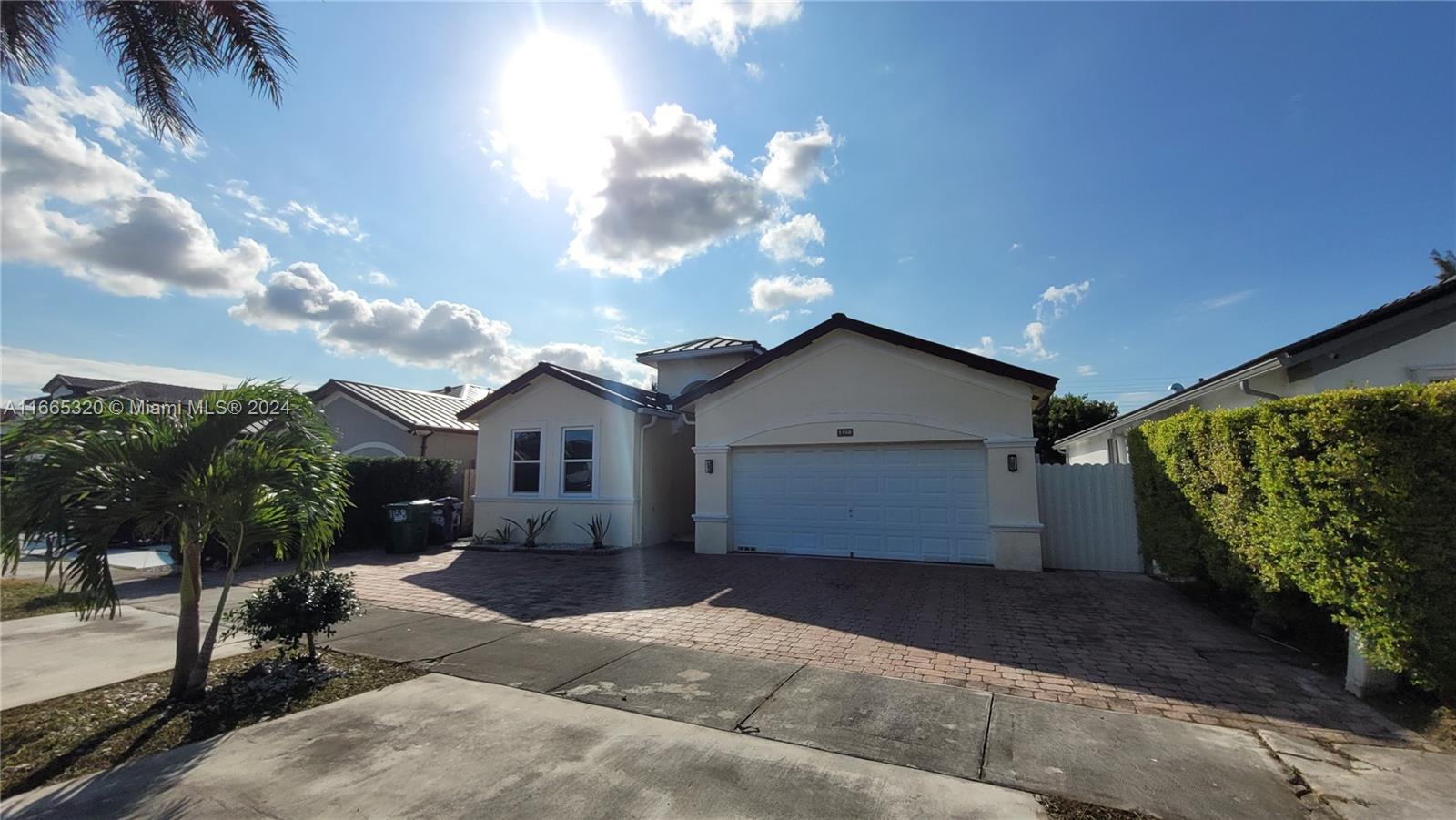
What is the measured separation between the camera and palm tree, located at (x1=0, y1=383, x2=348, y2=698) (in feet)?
14.2

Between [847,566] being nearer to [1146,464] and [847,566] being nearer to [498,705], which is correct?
[1146,464]

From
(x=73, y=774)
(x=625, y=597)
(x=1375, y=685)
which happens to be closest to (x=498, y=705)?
(x=73, y=774)

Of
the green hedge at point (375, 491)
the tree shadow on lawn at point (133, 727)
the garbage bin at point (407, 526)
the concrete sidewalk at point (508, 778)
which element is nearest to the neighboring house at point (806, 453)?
the garbage bin at point (407, 526)

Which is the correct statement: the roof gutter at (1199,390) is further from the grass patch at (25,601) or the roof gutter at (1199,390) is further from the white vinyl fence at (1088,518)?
the grass patch at (25,601)

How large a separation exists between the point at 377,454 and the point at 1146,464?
19716 millimetres

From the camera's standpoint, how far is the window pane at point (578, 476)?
13.9m

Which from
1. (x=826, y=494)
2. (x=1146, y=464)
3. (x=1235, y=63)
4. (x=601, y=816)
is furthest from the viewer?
(x=826, y=494)

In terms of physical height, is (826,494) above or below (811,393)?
below

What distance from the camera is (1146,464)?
29.9 feet

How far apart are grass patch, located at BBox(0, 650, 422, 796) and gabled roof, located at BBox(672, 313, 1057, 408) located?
7.98m

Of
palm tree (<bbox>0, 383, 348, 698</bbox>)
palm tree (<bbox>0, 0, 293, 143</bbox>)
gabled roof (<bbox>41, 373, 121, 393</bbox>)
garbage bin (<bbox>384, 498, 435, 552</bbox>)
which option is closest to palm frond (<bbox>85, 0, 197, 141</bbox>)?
palm tree (<bbox>0, 0, 293, 143</bbox>)

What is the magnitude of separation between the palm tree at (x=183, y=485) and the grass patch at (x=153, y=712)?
14.8 inches

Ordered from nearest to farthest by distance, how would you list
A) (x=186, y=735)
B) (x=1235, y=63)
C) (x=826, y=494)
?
(x=186, y=735) → (x=1235, y=63) → (x=826, y=494)

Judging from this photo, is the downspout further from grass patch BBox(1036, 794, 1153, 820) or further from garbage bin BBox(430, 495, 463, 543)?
garbage bin BBox(430, 495, 463, 543)
